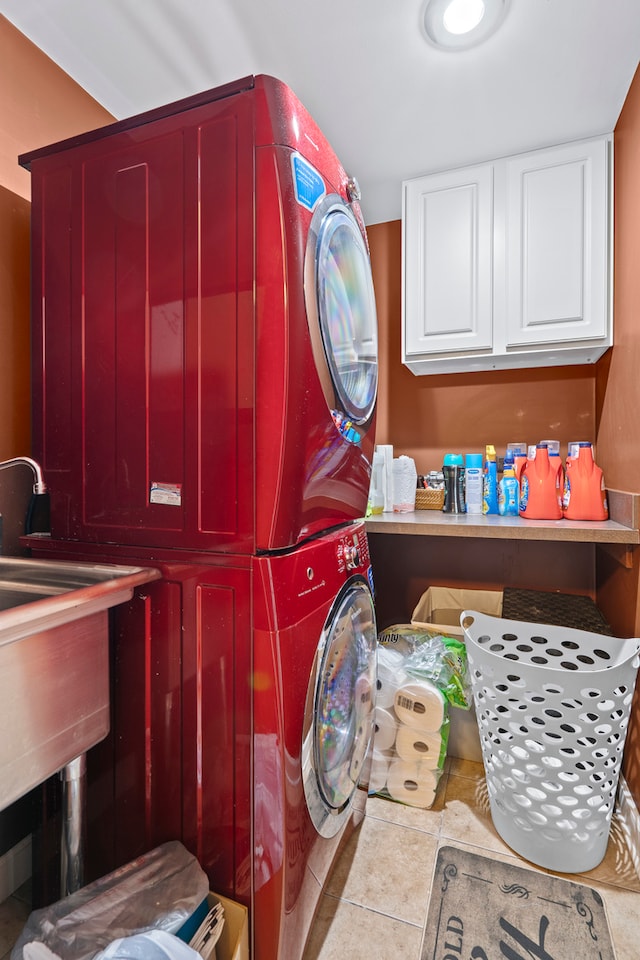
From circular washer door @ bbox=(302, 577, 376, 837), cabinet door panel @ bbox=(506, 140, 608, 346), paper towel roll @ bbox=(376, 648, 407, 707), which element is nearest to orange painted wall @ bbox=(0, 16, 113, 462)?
circular washer door @ bbox=(302, 577, 376, 837)

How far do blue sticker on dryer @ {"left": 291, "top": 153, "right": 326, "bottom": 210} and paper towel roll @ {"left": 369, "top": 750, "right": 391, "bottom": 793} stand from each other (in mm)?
1878

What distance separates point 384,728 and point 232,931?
35.1 inches

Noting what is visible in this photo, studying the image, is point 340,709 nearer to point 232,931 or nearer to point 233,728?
point 233,728

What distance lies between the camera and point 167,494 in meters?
1.12

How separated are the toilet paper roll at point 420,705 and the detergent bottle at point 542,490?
92 cm

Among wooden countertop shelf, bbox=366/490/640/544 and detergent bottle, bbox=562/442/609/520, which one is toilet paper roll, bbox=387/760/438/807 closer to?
wooden countertop shelf, bbox=366/490/640/544

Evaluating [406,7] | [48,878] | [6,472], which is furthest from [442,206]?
[48,878]

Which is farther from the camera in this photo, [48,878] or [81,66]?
[81,66]

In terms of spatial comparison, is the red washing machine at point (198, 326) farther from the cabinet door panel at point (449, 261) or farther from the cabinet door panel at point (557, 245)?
the cabinet door panel at point (557, 245)

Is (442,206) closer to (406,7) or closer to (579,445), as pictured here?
(406,7)

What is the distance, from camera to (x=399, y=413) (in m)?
2.64

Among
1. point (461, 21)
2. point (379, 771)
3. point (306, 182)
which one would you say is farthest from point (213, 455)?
point (461, 21)

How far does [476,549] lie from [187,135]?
2.15 metres

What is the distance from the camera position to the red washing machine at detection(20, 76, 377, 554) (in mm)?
1012
